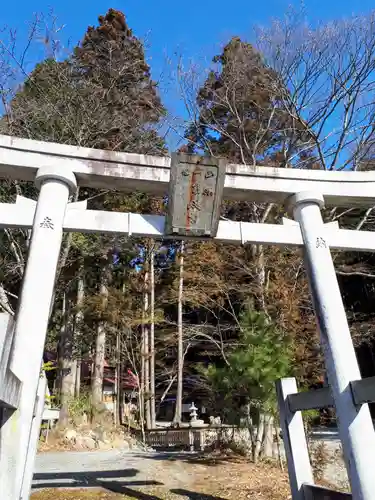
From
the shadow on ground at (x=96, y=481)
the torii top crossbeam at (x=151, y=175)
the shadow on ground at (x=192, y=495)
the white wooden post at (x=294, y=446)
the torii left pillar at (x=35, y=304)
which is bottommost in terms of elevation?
the shadow on ground at (x=192, y=495)

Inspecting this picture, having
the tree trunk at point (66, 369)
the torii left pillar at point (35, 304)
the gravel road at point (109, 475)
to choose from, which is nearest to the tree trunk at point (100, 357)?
the tree trunk at point (66, 369)

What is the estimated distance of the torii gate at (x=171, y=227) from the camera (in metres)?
3.85

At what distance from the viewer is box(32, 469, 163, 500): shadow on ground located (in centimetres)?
596

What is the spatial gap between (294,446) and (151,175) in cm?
381

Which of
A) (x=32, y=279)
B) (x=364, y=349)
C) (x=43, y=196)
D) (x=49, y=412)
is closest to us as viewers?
(x=32, y=279)

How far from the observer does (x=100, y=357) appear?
17000mm

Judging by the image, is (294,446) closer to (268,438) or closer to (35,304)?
(35,304)

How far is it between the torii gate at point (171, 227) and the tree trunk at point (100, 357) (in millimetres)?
12342

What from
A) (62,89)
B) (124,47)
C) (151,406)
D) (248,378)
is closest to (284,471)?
(248,378)

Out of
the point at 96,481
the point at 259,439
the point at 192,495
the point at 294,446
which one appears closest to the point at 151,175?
the point at 294,446

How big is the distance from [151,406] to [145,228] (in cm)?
1454

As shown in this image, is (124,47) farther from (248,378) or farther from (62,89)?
(248,378)

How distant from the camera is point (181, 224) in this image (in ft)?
16.6

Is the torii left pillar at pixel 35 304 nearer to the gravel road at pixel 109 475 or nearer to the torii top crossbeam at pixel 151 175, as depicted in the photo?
the torii top crossbeam at pixel 151 175
